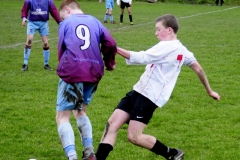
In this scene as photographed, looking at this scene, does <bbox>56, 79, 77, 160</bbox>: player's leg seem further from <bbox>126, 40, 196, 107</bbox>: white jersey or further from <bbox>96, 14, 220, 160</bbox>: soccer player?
<bbox>126, 40, 196, 107</bbox>: white jersey

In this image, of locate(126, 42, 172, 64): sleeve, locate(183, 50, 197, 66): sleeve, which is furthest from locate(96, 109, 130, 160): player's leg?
locate(183, 50, 197, 66): sleeve

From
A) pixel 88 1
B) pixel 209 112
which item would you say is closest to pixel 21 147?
pixel 209 112

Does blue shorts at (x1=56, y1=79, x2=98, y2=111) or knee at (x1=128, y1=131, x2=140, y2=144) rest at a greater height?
blue shorts at (x1=56, y1=79, x2=98, y2=111)

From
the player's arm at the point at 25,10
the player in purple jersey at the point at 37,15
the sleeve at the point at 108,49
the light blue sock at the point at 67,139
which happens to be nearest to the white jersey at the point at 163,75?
the sleeve at the point at 108,49

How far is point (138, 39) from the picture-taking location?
18.2 m

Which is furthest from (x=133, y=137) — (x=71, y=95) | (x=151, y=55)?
(x=151, y=55)

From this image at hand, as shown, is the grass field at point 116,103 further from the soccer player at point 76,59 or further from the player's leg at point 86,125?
the soccer player at point 76,59

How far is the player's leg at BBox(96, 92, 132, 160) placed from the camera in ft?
18.7

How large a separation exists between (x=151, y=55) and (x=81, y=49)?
0.73m

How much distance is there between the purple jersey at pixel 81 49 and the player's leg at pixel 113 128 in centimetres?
51

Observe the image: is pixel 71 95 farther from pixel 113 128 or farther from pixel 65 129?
pixel 113 128

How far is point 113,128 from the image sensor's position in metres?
5.78

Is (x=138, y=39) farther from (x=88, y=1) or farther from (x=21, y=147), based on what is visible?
(x=88, y=1)

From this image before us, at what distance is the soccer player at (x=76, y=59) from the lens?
17.7 feet
